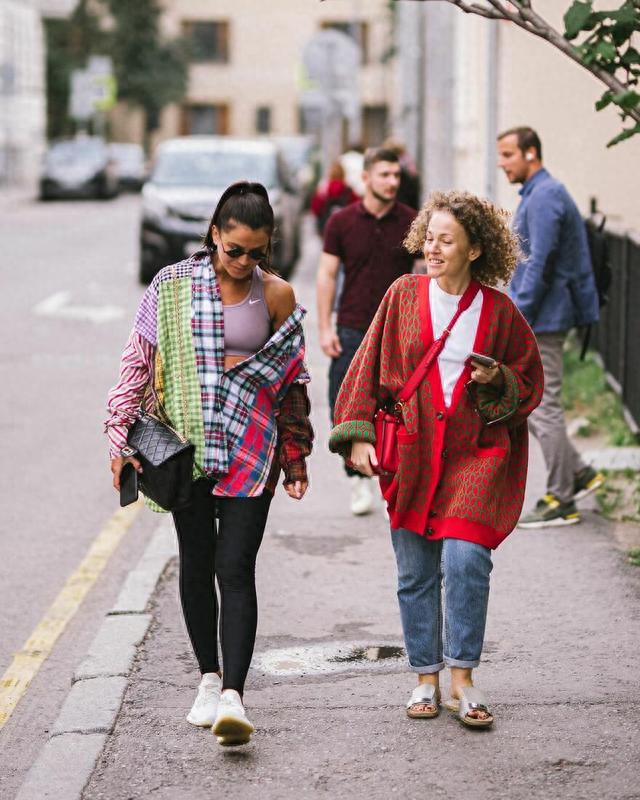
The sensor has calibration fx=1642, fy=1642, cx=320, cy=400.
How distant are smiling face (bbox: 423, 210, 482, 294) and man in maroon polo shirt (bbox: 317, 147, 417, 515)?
3.15 meters

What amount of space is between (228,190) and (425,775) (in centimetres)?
177

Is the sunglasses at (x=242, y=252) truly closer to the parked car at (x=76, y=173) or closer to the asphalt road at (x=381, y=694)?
the asphalt road at (x=381, y=694)

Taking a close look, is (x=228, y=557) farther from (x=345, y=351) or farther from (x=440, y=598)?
(x=345, y=351)

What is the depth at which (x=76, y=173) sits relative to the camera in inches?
1772

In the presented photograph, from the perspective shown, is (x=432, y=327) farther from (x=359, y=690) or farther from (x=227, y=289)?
(x=359, y=690)

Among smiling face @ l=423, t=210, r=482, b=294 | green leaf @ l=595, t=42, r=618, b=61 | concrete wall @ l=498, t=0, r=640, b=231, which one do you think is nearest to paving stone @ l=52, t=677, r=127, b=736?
smiling face @ l=423, t=210, r=482, b=294

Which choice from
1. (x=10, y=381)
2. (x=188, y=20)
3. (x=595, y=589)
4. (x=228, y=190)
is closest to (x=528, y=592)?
(x=595, y=589)

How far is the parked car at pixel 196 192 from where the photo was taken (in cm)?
2105

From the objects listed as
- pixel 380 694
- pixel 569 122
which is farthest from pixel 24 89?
pixel 380 694

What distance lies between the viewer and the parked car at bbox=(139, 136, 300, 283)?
21.0 meters

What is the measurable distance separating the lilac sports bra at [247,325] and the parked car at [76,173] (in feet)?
134

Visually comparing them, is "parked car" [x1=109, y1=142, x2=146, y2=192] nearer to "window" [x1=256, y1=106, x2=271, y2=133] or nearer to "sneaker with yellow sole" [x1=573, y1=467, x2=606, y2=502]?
"window" [x1=256, y1=106, x2=271, y2=133]

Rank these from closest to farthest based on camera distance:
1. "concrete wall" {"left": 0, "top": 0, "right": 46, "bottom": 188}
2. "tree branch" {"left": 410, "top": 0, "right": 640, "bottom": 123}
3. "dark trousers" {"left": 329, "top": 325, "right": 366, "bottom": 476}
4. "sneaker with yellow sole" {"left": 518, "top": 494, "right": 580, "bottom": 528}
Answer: "tree branch" {"left": 410, "top": 0, "right": 640, "bottom": 123} → "sneaker with yellow sole" {"left": 518, "top": 494, "right": 580, "bottom": 528} → "dark trousers" {"left": 329, "top": 325, "right": 366, "bottom": 476} → "concrete wall" {"left": 0, "top": 0, "right": 46, "bottom": 188}

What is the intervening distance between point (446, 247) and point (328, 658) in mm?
1709
